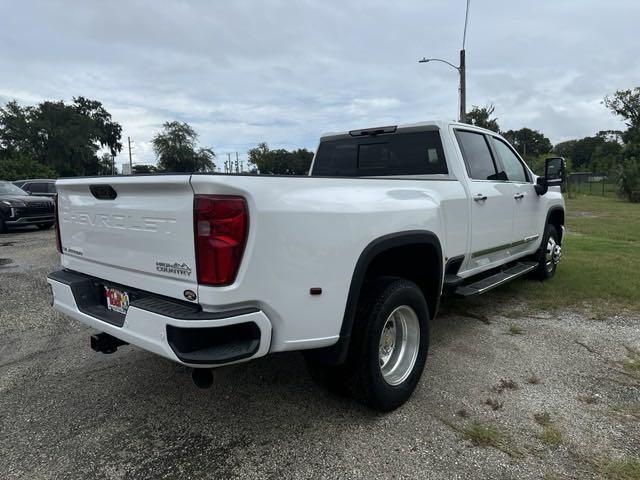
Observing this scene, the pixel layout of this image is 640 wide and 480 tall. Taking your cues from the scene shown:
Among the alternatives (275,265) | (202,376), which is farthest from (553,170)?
(202,376)

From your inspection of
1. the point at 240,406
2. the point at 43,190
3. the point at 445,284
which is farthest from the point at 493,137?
the point at 43,190

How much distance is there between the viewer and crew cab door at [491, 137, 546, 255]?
5.05 metres

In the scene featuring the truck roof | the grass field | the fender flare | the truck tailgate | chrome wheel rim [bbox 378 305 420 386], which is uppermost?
the truck roof

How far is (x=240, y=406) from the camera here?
3180mm

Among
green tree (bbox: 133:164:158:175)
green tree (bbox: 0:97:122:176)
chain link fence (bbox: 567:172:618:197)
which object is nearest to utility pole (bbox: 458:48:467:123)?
green tree (bbox: 133:164:158:175)

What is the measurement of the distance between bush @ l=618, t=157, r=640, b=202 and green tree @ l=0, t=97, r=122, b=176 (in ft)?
173

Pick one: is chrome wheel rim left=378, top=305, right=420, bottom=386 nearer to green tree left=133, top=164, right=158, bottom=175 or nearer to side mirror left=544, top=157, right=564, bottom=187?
green tree left=133, top=164, right=158, bottom=175

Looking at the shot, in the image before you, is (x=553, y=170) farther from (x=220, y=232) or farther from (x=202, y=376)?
(x=202, y=376)

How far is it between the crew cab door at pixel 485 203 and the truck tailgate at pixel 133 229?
8.60 feet

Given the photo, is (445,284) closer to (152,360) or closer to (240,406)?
(240,406)

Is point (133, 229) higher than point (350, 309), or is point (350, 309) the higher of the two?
point (133, 229)

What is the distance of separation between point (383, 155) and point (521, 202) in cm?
172

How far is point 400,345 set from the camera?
3275 millimetres

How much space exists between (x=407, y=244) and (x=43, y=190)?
59.4 ft
